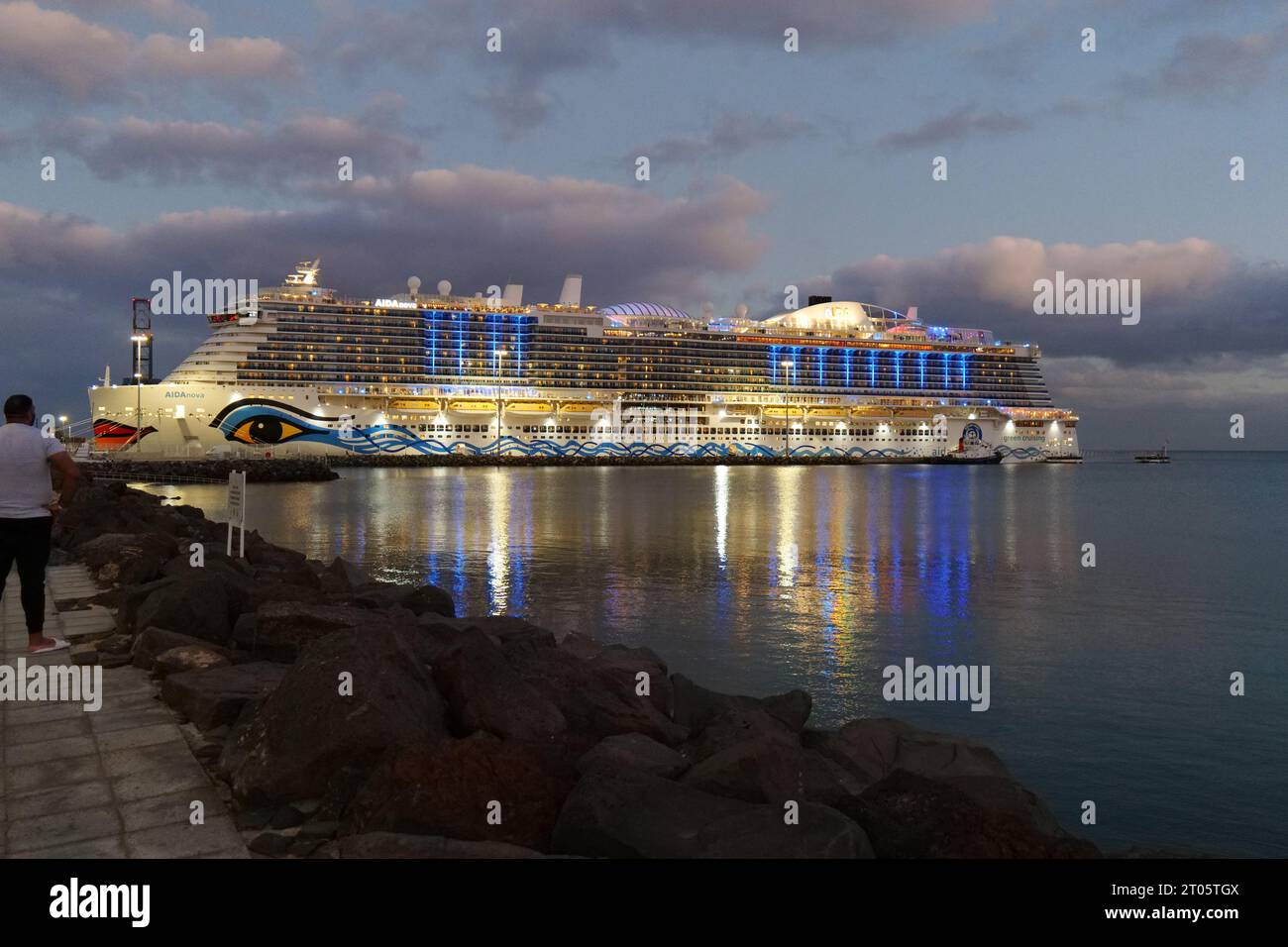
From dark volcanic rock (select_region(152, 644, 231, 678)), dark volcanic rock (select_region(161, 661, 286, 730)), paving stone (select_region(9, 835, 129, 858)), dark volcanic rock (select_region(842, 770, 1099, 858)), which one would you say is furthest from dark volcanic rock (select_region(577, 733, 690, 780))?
dark volcanic rock (select_region(152, 644, 231, 678))

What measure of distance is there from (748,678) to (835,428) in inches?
3937

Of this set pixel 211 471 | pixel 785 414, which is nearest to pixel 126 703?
pixel 211 471

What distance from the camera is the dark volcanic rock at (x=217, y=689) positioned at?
530cm

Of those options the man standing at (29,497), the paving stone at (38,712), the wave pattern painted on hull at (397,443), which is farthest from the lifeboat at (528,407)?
the paving stone at (38,712)

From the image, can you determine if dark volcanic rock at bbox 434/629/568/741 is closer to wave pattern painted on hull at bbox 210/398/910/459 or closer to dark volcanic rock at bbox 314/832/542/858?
dark volcanic rock at bbox 314/832/542/858

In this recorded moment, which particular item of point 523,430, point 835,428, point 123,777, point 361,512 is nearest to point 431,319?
point 523,430

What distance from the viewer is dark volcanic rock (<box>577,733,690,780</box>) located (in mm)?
4793

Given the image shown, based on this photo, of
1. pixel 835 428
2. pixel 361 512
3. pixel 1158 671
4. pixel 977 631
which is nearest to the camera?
pixel 1158 671

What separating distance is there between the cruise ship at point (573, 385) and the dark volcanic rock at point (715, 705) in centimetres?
7893

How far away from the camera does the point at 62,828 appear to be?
12.7 feet

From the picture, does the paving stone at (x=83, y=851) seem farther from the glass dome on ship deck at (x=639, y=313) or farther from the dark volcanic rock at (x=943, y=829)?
the glass dome on ship deck at (x=639, y=313)
